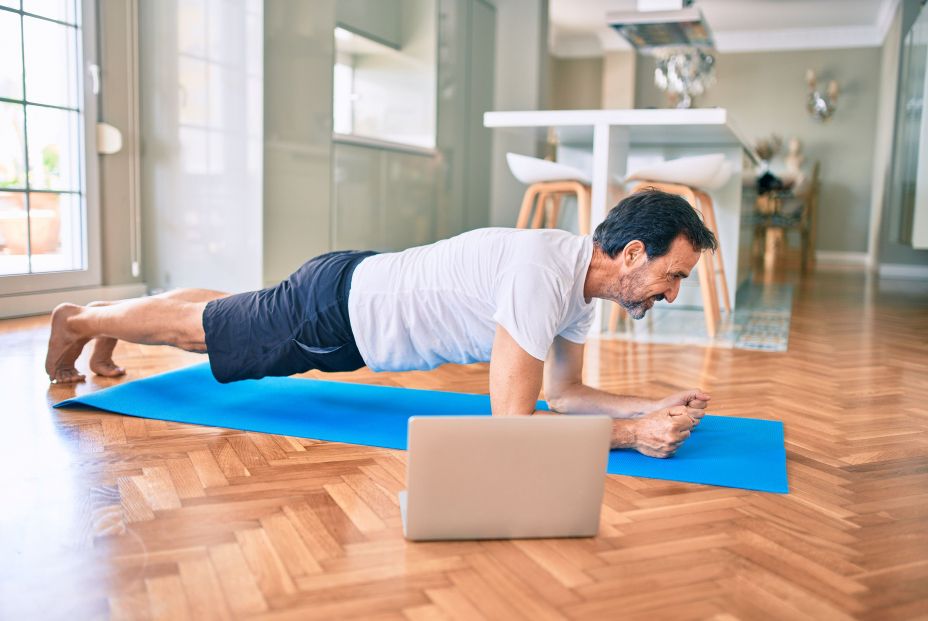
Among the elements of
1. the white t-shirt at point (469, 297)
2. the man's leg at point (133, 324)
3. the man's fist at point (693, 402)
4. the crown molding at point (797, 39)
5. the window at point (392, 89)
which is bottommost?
the man's fist at point (693, 402)

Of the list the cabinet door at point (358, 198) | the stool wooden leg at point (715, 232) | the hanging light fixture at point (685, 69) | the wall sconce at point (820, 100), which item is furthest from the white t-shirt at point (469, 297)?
the wall sconce at point (820, 100)

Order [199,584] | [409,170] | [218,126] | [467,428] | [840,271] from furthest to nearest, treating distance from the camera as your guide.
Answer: [840,271], [409,170], [218,126], [467,428], [199,584]

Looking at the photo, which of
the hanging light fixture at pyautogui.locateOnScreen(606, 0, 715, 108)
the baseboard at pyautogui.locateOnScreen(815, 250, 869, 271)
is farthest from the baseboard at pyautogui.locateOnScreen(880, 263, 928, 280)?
the hanging light fixture at pyautogui.locateOnScreen(606, 0, 715, 108)

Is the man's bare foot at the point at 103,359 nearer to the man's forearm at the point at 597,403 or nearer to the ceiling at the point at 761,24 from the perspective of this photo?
the man's forearm at the point at 597,403

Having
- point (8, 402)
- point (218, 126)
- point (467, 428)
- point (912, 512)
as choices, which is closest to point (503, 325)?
point (467, 428)

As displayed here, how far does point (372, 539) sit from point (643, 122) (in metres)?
2.73

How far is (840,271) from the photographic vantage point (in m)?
8.81

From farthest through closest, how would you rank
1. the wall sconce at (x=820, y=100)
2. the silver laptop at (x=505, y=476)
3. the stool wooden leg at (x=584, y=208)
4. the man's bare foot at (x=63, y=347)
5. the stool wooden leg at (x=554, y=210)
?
the wall sconce at (x=820, y=100), the stool wooden leg at (x=554, y=210), the stool wooden leg at (x=584, y=208), the man's bare foot at (x=63, y=347), the silver laptop at (x=505, y=476)

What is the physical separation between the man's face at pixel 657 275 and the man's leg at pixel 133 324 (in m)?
1.07

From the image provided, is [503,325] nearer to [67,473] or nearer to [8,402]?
[67,473]

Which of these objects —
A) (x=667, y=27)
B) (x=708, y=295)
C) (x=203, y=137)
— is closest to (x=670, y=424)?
(x=708, y=295)

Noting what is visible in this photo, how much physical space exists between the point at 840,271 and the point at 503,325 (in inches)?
317

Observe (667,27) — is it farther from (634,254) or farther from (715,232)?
(634,254)

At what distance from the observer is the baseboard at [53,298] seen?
3.78 metres
